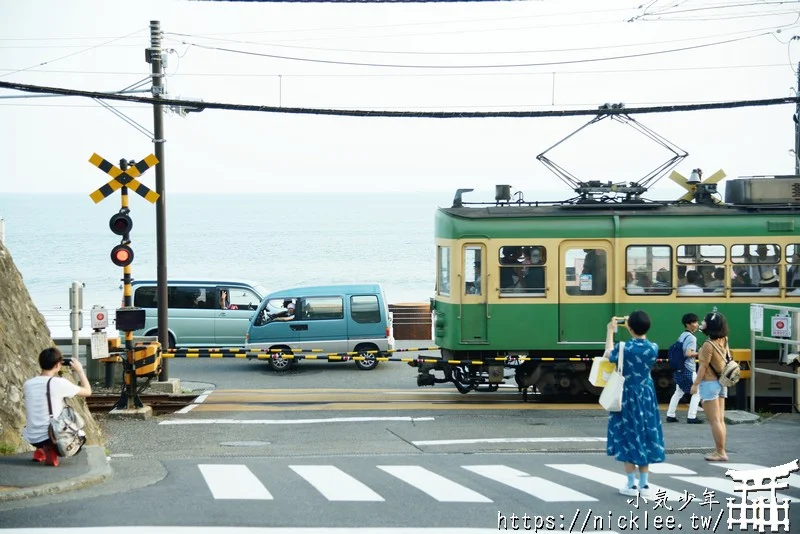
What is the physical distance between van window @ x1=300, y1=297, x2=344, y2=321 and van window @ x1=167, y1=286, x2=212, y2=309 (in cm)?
361

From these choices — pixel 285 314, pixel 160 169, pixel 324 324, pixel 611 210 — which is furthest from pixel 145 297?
pixel 611 210

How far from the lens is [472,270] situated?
19406mm

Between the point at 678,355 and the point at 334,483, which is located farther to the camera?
the point at 678,355

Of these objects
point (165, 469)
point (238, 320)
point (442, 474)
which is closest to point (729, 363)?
point (442, 474)

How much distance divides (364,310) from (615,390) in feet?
50.7

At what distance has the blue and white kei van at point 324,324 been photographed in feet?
83.0

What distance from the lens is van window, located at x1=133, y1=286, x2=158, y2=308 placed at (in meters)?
28.4

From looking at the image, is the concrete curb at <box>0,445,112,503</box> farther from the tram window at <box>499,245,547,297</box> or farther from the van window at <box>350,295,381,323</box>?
the van window at <box>350,295,381,323</box>

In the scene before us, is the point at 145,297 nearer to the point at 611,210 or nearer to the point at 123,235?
the point at 123,235

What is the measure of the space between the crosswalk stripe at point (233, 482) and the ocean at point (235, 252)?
4027cm

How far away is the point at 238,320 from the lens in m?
28.0

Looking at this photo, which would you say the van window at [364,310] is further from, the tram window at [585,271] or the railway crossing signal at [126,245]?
the railway crossing signal at [126,245]

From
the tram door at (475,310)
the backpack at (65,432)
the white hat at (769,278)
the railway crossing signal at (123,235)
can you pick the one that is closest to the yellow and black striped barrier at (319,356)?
the tram door at (475,310)

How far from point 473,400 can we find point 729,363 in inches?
316
